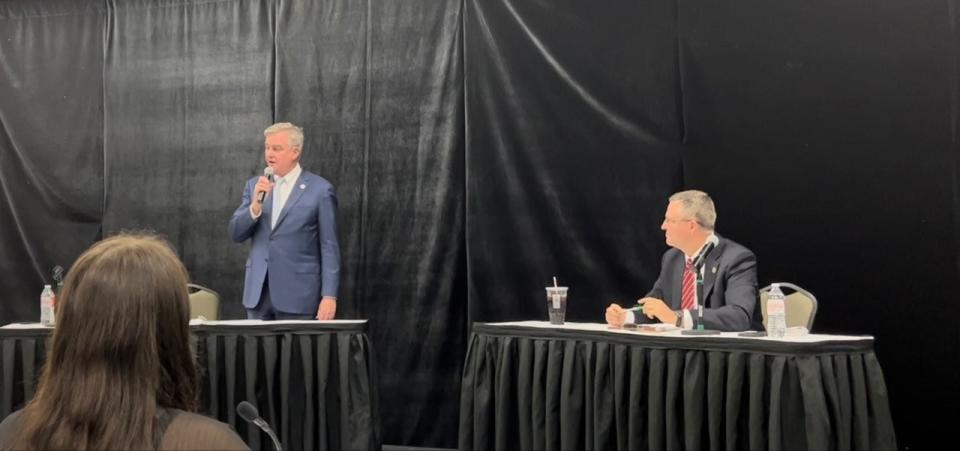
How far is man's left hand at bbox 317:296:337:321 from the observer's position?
15.3 ft

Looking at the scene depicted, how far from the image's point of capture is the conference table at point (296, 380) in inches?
159

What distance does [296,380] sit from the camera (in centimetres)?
406

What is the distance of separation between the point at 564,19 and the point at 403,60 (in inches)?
37.2

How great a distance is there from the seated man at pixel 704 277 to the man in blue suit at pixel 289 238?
146cm

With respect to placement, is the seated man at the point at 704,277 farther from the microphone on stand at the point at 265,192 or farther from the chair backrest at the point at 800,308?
the microphone on stand at the point at 265,192

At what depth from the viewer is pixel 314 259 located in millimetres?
4863

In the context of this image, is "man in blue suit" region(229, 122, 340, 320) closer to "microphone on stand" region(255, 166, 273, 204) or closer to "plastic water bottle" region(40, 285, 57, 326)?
"microphone on stand" region(255, 166, 273, 204)

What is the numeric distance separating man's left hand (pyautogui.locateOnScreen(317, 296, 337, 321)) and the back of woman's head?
3193 mm

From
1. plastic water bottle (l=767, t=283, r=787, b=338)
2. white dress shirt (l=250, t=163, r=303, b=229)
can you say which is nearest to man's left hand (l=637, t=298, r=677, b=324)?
plastic water bottle (l=767, t=283, r=787, b=338)

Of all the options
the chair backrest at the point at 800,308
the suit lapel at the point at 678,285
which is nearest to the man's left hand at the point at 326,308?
the suit lapel at the point at 678,285

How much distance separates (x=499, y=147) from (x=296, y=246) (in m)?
1.22

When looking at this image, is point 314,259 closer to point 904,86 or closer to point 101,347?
point 904,86

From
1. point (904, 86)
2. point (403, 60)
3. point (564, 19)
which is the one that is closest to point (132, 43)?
point (403, 60)

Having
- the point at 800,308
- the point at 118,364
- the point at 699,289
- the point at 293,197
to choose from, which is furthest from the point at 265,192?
the point at 118,364
